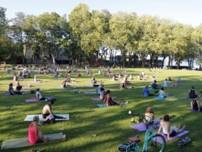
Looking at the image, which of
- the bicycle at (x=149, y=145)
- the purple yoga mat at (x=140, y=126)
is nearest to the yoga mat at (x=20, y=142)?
the bicycle at (x=149, y=145)

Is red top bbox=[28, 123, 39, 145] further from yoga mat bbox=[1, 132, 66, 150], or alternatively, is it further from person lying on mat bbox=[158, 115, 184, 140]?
person lying on mat bbox=[158, 115, 184, 140]

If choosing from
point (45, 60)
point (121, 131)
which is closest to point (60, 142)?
point (121, 131)

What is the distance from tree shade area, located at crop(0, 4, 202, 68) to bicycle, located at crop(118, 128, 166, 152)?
76.4 m

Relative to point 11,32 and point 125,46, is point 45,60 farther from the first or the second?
point 125,46

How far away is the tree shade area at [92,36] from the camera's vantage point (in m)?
90.5

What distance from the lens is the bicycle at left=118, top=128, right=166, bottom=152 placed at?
507 inches

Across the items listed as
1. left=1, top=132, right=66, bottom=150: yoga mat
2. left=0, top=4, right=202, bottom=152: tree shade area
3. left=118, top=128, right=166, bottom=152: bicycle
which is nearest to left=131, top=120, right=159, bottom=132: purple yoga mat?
left=0, top=4, right=202, bottom=152: tree shade area

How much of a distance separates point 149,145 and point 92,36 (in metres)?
77.7

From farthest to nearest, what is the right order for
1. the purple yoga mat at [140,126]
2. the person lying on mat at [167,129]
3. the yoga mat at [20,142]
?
the purple yoga mat at [140,126]
the person lying on mat at [167,129]
the yoga mat at [20,142]

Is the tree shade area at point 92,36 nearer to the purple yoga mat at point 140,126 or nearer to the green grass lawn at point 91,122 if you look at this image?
the green grass lawn at point 91,122

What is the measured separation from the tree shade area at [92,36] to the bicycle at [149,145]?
76391mm

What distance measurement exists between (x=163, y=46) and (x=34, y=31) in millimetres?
32650

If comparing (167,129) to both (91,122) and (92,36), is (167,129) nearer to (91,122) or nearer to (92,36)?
(91,122)

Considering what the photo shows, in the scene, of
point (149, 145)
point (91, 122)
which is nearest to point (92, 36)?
point (91, 122)
